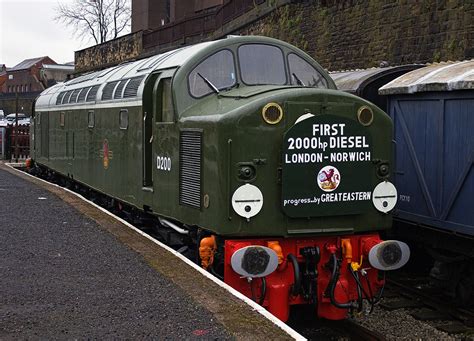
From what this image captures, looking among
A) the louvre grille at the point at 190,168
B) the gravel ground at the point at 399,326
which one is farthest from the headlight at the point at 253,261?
the gravel ground at the point at 399,326

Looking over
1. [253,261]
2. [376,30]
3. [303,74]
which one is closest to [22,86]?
[376,30]

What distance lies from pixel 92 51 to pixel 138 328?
44836 mm

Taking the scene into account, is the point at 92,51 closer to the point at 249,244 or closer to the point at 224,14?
the point at 224,14

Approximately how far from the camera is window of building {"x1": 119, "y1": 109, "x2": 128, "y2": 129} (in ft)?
32.4

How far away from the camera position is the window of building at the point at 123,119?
988 centimetres

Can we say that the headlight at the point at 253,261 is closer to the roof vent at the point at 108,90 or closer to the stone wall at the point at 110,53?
the roof vent at the point at 108,90

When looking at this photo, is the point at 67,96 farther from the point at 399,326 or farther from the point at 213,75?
the point at 399,326

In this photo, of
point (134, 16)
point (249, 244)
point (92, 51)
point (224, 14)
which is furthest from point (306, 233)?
point (134, 16)

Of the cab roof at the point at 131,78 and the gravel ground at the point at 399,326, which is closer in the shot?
the gravel ground at the point at 399,326

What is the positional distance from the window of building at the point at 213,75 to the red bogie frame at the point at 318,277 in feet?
6.53

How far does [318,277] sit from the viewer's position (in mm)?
7211

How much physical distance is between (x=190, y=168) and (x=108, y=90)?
4257 mm

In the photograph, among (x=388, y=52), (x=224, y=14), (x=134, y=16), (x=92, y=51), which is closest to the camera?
(x=388, y=52)

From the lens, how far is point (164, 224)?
874 centimetres
